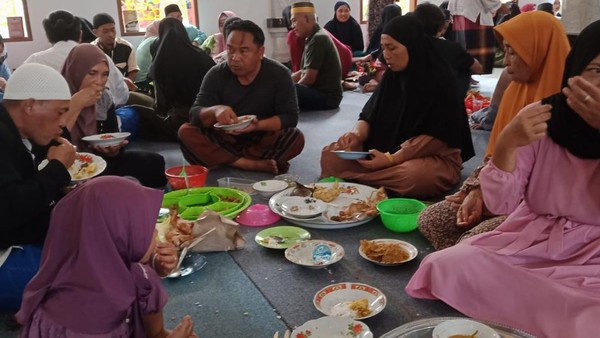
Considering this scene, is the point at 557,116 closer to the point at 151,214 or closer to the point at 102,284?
the point at 151,214

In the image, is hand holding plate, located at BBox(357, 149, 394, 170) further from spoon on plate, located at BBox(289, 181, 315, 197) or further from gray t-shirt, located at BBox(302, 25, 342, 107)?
gray t-shirt, located at BBox(302, 25, 342, 107)

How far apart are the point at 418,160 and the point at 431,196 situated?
23 cm

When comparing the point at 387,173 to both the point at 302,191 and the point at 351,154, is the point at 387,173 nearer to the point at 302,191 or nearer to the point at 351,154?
the point at 351,154

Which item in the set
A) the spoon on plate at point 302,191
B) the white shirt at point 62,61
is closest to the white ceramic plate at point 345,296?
the spoon on plate at point 302,191

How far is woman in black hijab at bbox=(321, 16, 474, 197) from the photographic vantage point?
2.74 meters

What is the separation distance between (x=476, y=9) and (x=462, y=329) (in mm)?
5203

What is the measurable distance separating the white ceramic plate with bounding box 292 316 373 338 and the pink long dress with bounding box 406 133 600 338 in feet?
1.10

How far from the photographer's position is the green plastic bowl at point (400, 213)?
2.37 m

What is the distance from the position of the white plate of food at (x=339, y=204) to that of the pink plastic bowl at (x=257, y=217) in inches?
2.0

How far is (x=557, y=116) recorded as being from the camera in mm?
1523

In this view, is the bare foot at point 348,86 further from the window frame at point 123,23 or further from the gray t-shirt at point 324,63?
the window frame at point 123,23

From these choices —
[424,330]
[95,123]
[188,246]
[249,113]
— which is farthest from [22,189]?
[249,113]

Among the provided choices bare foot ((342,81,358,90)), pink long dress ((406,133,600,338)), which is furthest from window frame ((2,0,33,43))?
pink long dress ((406,133,600,338))

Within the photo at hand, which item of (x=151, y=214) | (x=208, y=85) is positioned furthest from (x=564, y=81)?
(x=208, y=85)
